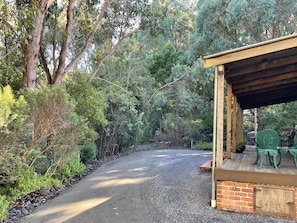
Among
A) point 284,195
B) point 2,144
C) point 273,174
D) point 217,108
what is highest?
point 217,108

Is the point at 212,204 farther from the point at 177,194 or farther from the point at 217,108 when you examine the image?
the point at 217,108

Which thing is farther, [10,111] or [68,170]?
[68,170]

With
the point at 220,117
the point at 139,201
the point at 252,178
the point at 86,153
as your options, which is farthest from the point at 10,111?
the point at 86,153

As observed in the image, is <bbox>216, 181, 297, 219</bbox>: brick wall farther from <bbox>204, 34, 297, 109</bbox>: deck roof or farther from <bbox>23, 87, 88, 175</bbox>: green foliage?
<bbox>23, 87, 88, 175</bbox>: green foliage

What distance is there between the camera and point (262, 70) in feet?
18.0

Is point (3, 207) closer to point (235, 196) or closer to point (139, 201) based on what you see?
point (139, 201)

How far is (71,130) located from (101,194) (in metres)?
1.53

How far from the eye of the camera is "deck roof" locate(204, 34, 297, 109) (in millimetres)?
4078

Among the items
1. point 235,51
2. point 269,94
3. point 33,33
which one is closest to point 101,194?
point 235,51

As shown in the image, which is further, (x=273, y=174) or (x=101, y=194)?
(x=101, y=194)

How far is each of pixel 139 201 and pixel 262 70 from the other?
386 centimetres

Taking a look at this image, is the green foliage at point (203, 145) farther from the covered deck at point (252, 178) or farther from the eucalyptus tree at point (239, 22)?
the covered deck at point (252, 178)

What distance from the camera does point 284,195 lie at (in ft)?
12.7

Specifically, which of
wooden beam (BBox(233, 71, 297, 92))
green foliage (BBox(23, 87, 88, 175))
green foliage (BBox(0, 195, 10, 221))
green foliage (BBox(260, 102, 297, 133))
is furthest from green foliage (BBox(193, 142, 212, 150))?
green foliage (BBox(0, 195, 10, 221))
